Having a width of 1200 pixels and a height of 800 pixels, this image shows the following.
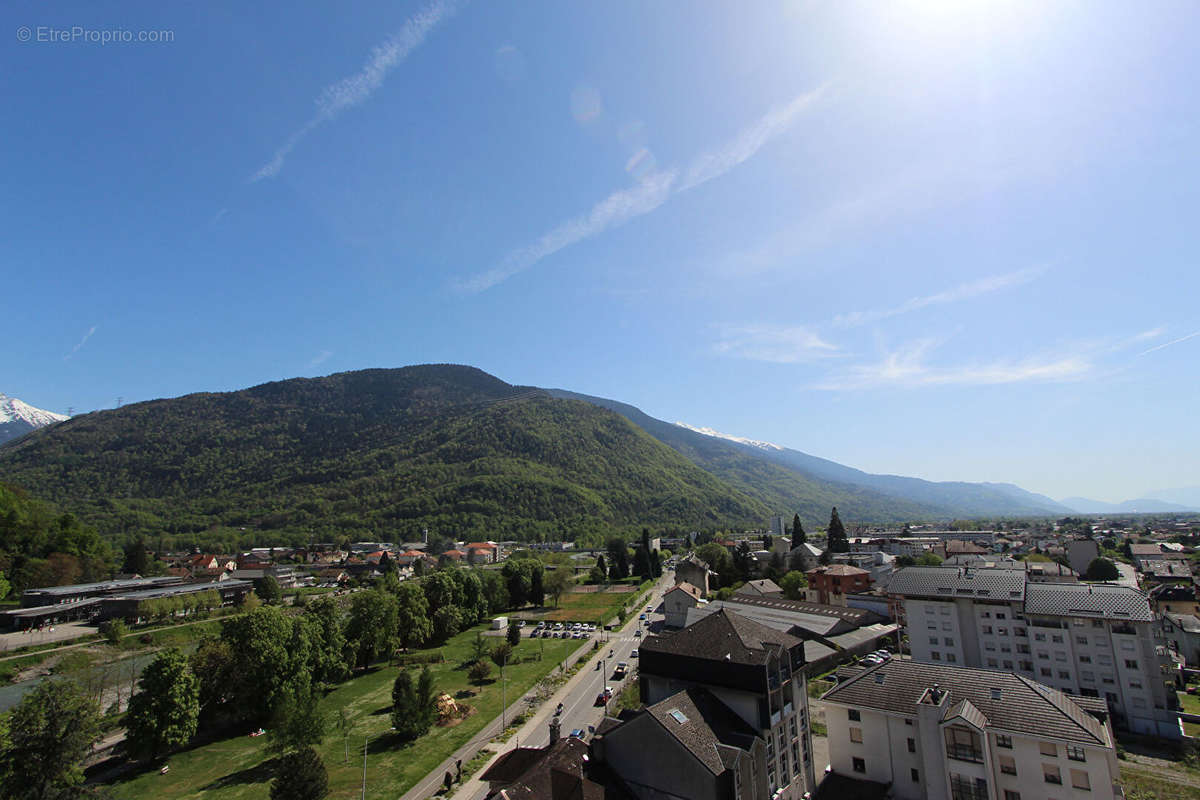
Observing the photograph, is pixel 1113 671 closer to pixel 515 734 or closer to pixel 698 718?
pixel 698 718

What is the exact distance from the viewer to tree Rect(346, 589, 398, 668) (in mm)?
52562

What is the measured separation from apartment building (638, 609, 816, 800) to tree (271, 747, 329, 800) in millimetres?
17400

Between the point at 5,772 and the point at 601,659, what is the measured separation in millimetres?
42156

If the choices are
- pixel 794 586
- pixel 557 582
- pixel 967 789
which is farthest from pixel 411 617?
pixel 794 586

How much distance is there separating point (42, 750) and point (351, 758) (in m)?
15.2

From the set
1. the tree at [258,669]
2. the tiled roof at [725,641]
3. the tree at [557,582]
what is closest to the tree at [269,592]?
the tree at [557,582]

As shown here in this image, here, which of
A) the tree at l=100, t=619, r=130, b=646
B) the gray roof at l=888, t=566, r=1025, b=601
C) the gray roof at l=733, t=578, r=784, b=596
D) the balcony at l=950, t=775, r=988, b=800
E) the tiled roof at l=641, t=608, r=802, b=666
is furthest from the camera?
the gray roof at l=733, t=578, r=784, b=596

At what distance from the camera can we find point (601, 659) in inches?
2141

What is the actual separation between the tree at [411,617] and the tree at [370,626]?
→ 3.53 meters

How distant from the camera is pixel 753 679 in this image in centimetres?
2636

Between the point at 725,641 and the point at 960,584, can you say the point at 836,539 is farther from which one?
the point at 725,641

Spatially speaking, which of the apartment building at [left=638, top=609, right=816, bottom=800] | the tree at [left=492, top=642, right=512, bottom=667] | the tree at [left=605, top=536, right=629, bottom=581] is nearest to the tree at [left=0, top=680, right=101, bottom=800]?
the apartment building at [left=638, top=609, right=816, bottom=800]

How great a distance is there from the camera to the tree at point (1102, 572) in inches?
3270

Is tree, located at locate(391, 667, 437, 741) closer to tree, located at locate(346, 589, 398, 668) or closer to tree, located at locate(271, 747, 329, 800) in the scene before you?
tree, located at locate(271, 747, 329, 800)
